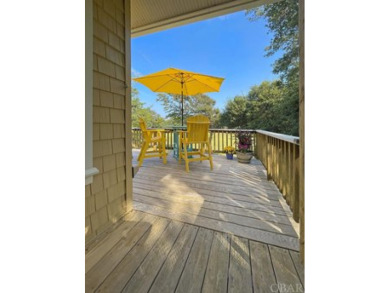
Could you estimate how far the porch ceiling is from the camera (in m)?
2.15

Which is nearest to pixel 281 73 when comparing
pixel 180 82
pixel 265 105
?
pixel 265 105

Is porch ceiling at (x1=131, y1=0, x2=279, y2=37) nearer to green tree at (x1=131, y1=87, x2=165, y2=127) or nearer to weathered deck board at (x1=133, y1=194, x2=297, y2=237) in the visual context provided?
weathered deck board at (x1=133, y1=194, x2=297, y2=237)

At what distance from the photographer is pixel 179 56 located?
13.7 m

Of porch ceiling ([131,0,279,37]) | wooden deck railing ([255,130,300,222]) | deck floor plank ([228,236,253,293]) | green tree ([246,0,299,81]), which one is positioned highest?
green tree ([246,0,299,81])

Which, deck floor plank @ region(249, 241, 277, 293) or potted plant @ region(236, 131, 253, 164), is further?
potted plant @ region(236, 131, 253, 164)

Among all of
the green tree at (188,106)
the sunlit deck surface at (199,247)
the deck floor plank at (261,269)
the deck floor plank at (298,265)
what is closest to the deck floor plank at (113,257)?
the sunlit deck surface at (199,247)

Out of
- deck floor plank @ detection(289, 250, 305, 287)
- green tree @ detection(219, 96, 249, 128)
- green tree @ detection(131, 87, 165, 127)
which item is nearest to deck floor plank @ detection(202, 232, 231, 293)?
deck floor plank @ detection(289, 250, 305, 287)

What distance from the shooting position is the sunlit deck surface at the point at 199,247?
0.94 meters

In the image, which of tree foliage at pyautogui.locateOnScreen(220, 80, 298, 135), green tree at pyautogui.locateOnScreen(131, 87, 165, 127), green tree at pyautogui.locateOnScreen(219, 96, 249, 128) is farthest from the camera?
green tree at pyautogui.locateOnScreen(131, 87, 165, 127)

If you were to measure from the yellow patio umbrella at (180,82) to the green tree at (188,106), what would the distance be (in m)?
7.75

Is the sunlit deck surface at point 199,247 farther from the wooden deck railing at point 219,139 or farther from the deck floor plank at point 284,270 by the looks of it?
the wooden deck railing at point 219,139

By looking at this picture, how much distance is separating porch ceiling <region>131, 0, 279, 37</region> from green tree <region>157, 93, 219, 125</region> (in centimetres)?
968
